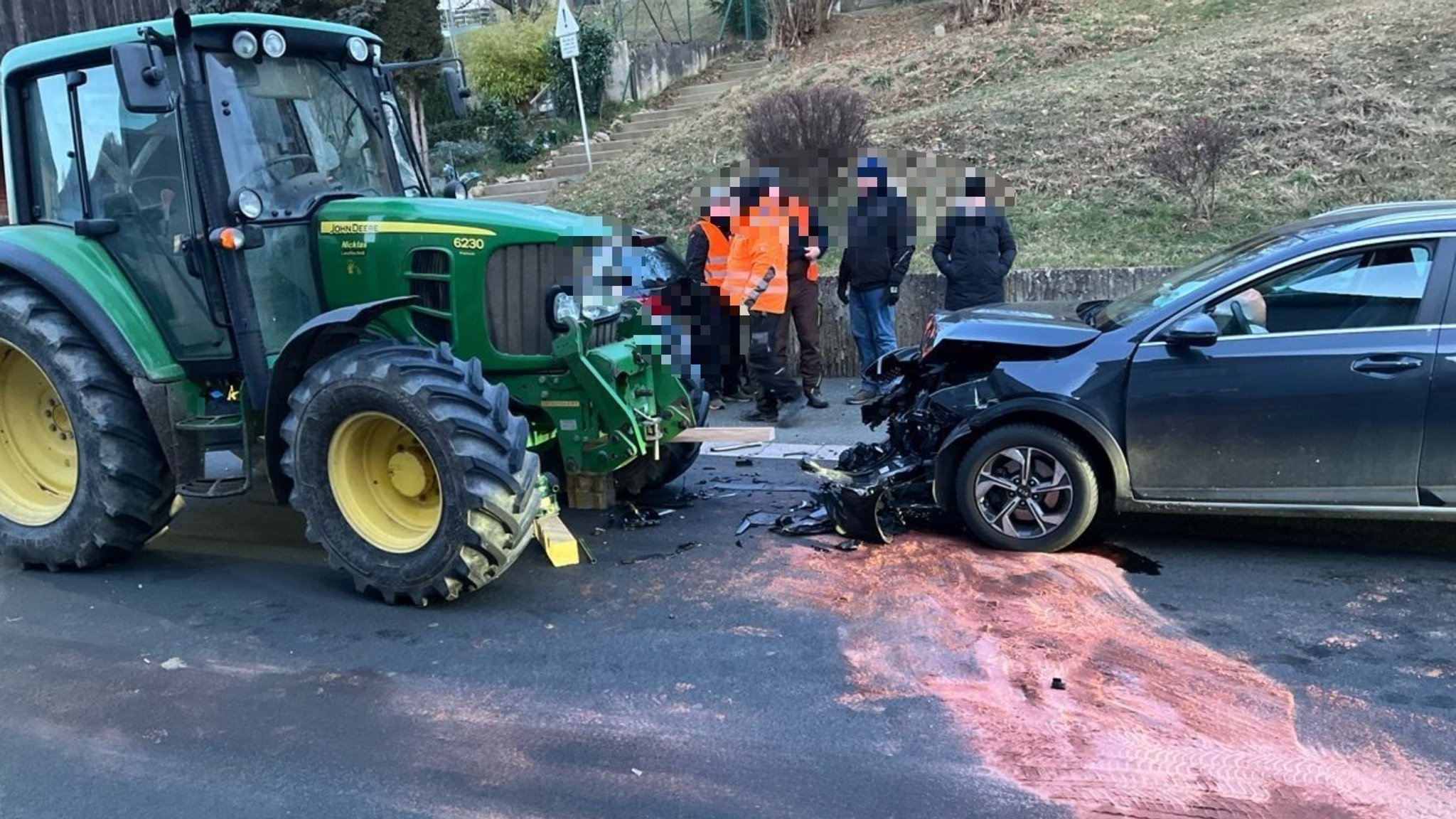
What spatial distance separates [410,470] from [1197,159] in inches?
349

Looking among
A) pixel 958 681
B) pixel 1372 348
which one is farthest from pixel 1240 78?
pixel 958 681

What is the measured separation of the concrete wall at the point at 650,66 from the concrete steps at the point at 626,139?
68 cm

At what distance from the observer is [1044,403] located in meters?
5.54

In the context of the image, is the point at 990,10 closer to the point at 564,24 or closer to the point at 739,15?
the point at 739,15

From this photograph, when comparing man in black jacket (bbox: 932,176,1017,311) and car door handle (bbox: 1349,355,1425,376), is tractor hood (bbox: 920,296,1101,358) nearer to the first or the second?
car door handle (bbox: 1349,355,1425,376)

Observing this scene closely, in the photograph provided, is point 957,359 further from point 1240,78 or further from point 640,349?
point 1240,78

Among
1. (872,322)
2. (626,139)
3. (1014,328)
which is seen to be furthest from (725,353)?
(626,139)

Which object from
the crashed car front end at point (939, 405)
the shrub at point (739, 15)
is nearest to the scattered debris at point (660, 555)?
the crashed car front end at point (939, 405)

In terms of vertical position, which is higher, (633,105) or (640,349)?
(633,105)

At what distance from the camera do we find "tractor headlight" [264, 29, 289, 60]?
5422mm

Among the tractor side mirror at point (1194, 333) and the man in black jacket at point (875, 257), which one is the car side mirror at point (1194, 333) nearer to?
the tractor side mirror at point (1194, 333)

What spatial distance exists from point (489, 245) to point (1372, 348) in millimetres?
4458

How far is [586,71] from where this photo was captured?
66.3 feet

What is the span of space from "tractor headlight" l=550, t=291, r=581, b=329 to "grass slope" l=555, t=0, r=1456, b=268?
622 cm
